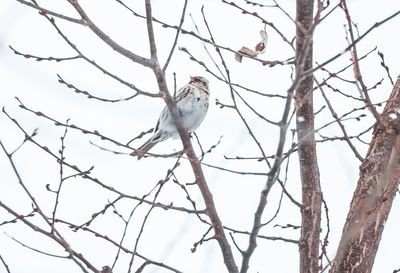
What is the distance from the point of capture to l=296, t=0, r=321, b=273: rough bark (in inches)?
147

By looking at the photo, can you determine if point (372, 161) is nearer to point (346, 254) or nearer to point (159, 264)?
point (346, 254)

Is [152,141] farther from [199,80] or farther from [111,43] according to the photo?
[111,43]

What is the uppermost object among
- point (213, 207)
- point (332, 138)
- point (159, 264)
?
point (332, 138)

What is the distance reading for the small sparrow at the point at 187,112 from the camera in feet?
16.9

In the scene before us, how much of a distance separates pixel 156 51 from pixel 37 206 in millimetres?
868

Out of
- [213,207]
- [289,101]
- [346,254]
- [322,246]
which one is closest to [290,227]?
[322,246]

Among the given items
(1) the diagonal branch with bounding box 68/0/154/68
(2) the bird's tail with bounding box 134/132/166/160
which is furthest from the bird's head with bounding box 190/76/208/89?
(1) the diagonal branch with bounding box 68/0/154/68

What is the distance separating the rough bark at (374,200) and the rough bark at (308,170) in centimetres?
20

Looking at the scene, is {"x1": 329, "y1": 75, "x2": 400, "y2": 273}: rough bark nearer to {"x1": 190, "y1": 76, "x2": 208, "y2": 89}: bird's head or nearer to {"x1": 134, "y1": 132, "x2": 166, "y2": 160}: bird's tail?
{"x1": 134, "y1": 132, "x2": 166, "y2": 160}: bird's tail

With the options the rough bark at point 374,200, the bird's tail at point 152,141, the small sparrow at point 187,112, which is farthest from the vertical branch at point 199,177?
the bird's tail at point 152,141

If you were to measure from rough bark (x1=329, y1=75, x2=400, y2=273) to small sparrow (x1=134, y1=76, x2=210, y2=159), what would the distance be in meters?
1.72

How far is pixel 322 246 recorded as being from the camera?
3.74 metres

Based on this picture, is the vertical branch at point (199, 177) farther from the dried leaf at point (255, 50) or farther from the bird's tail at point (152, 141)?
the bird's tail at point (152, 141)

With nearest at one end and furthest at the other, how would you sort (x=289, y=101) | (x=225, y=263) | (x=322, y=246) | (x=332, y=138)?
Answer: 1. (x=289, y=101)
2. (x=225, y=263)
3. (x=322, y=246)
4. (x=332, y=138)
